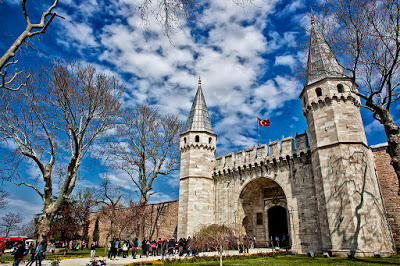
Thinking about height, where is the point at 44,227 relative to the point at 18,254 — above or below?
above

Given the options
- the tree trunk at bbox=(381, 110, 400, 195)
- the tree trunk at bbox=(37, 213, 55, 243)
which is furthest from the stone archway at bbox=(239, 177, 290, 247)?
the tree trunk at bbox=(37, 213, 55, 243)

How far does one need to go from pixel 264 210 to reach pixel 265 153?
14.4ft

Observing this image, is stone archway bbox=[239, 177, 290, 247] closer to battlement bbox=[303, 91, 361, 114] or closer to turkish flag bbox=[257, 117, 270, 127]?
turkish flag bbox=[257, 117, 270, 127]

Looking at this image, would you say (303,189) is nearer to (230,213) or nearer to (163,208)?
(230,213)

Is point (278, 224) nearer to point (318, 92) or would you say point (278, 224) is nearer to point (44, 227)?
point (318, 92)

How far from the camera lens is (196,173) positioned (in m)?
20.0

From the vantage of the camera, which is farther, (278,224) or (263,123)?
(263,123)

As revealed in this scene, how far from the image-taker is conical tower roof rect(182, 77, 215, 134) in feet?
71.9

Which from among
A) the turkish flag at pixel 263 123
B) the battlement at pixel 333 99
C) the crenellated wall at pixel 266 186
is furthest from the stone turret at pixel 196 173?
the battlement at pixel 333 99

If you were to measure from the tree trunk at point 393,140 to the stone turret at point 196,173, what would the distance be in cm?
1285

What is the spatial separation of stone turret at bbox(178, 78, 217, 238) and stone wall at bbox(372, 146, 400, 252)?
11198mm

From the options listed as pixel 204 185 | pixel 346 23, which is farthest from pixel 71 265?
pixel 346 23

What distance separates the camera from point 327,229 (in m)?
12.4

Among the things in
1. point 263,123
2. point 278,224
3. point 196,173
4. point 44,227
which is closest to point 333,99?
point 263,123
